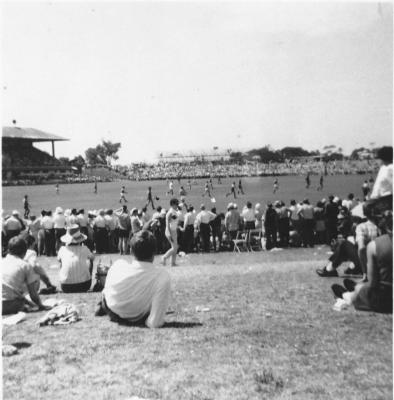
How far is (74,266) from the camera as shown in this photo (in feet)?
27.4

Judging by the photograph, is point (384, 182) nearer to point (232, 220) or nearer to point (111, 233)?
point (232, 220)

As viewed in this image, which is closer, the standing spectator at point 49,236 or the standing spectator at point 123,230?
the standing spectator at point 123,230

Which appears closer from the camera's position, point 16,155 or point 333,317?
point 333,317

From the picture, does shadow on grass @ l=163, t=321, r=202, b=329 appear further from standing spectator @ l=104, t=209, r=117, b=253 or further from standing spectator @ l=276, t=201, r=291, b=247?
standing spectator @ l=104, t=209, r=117, b=253

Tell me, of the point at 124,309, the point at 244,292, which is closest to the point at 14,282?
the point at 124,309

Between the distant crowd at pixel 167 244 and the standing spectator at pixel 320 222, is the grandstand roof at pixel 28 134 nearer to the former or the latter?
the distant crowd at pixel 167 244

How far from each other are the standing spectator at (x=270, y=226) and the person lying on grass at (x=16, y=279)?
9.09m

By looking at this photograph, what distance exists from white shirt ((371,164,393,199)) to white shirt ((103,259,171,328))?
287cm

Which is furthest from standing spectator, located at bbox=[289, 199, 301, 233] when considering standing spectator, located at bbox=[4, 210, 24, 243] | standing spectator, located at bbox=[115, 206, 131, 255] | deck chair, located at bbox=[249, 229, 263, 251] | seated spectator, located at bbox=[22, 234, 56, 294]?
seated spectator, located at bbox=[22, 234, 56, 294]

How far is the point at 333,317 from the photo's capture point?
5965mm

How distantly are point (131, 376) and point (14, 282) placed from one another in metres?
2.86

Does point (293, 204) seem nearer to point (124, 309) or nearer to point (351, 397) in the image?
point (124, 309)

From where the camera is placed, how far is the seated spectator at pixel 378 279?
212 inches

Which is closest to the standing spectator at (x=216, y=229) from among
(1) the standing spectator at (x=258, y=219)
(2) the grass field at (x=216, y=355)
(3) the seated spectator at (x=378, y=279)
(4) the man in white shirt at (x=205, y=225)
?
(4) the man in white shirt at (x=205, y=225)
